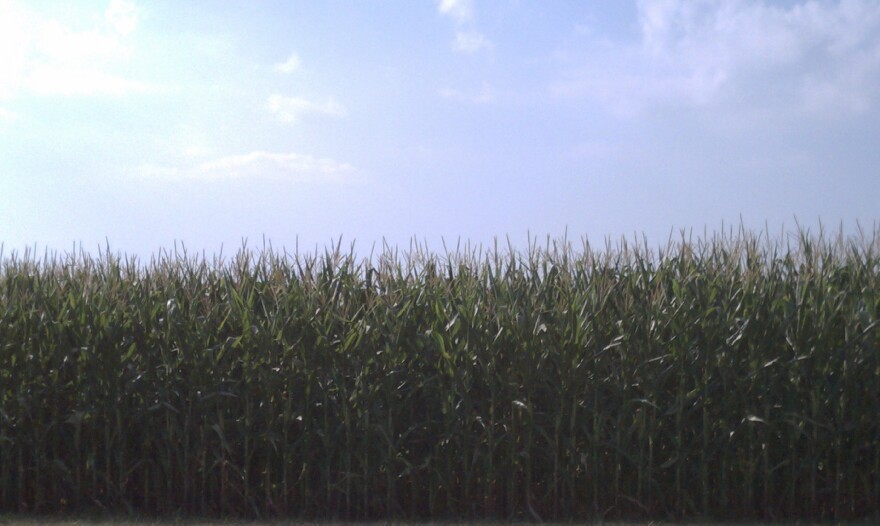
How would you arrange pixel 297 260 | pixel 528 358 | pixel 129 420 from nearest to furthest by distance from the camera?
1. pixel 528 358
2. pixel 129 420
3. pixel 297 260

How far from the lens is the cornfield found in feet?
22.2

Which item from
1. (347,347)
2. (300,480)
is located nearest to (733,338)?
(347,347)

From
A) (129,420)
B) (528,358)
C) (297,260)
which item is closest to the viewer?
(528,358)

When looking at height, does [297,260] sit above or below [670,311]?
above

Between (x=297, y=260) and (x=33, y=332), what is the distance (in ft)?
8.31

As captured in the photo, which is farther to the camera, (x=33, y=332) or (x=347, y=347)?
(x=33, y=332)

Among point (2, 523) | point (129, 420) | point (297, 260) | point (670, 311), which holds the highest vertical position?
point (297, 260)

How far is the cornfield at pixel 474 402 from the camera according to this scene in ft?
22.2

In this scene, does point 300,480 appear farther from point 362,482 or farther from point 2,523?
point 2,523

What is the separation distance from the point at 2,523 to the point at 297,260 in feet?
10.9

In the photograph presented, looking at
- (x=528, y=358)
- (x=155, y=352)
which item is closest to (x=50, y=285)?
(x=155, y=352)

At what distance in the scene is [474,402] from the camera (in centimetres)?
680

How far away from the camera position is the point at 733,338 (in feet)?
22.7

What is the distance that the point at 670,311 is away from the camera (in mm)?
6988
